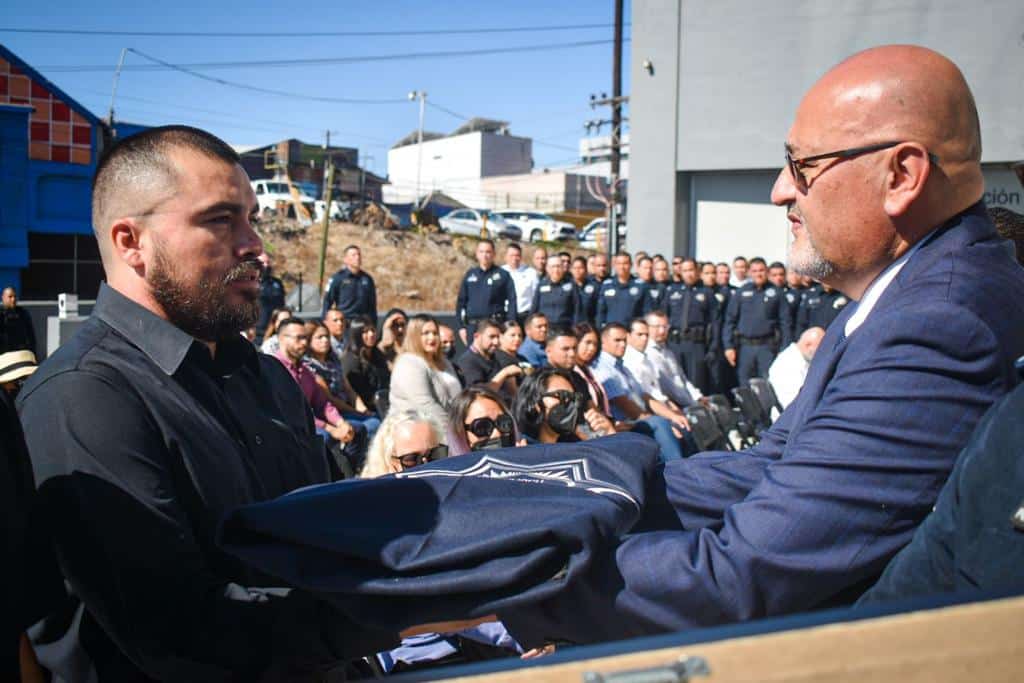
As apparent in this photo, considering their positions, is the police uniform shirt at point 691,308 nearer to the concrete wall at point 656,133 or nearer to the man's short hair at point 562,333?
the concrete wall at point 656,133

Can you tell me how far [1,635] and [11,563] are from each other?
108 millimetres

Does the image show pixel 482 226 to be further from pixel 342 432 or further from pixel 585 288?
pixel 342 432

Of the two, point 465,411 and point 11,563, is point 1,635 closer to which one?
point 11,563

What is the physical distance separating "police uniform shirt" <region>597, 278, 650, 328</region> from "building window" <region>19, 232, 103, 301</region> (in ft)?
36.8

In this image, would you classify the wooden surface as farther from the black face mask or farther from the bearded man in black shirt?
the black face mask

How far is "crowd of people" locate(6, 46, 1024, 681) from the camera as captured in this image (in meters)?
1.43

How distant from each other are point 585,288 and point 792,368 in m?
4.83

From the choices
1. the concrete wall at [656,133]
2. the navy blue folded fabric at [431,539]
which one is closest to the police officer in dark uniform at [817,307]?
the concrete wall at [656,133]

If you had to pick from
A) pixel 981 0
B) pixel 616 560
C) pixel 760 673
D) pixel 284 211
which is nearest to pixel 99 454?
pixel 616 560

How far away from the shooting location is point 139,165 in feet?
6.84

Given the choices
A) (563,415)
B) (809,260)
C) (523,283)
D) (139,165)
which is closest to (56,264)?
(523,283)

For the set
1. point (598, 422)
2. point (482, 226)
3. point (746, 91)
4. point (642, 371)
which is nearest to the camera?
point (598, 422)

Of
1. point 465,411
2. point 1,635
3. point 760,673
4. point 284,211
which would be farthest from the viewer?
point 284,211

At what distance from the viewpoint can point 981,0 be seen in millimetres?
15516
